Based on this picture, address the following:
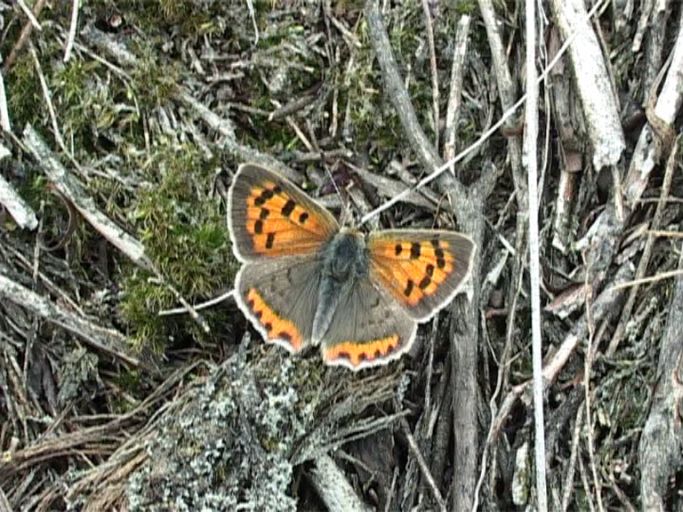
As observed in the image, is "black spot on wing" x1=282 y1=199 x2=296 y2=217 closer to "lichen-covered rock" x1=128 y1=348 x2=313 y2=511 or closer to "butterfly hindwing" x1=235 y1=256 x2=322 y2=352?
"butterfly hindwing" x1=235 y1=256 x2=322 y2=352

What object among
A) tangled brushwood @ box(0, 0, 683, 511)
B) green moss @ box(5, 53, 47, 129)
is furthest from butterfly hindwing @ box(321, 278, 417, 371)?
green moss @ box(5, 53, 47, 129)

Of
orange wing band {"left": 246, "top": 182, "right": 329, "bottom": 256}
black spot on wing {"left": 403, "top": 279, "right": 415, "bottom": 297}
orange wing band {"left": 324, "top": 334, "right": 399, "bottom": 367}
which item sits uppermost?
orange wing band {"left": 246, "top": 182, "right": 329, "bottom": 256}

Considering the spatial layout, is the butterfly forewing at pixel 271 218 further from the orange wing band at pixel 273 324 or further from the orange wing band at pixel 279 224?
the orange wing band at pixel 273 324

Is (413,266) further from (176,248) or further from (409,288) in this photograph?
(176,248)

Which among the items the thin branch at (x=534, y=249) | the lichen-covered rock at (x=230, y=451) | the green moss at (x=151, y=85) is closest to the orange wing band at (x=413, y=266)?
the thin branch at (x=534, y=249)

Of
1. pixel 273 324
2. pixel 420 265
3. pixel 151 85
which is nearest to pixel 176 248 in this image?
pixel 273 324
